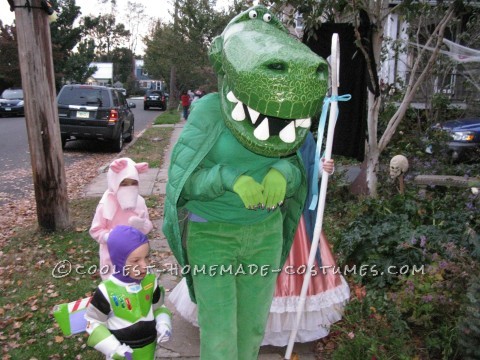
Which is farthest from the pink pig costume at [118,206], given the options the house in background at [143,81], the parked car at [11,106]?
the house in background at [143,81]

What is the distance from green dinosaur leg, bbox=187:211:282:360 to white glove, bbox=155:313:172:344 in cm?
18

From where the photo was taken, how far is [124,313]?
2398mm

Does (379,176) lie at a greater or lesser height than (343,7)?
lesser

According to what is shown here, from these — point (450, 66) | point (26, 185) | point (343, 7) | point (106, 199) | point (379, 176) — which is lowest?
point (26, 185)

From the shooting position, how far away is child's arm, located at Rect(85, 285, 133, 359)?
2.26 m

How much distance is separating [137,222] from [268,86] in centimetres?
172

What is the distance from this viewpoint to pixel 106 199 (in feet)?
10.9

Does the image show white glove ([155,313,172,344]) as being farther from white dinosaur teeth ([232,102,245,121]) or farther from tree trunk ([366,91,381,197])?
tree trunk ([366,91,381,197])

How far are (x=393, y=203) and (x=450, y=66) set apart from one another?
4997 mm

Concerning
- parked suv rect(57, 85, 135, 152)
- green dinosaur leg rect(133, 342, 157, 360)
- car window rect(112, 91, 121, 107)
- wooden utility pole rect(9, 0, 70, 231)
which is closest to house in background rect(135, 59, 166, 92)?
car window rect(112, 91, 121, 107)

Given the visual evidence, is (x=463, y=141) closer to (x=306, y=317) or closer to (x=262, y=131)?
(x=306, y=317)

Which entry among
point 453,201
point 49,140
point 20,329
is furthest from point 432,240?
point 49,140

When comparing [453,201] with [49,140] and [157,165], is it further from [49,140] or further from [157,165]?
[157,165]

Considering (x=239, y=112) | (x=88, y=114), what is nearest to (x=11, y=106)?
(x=88, y=114)
